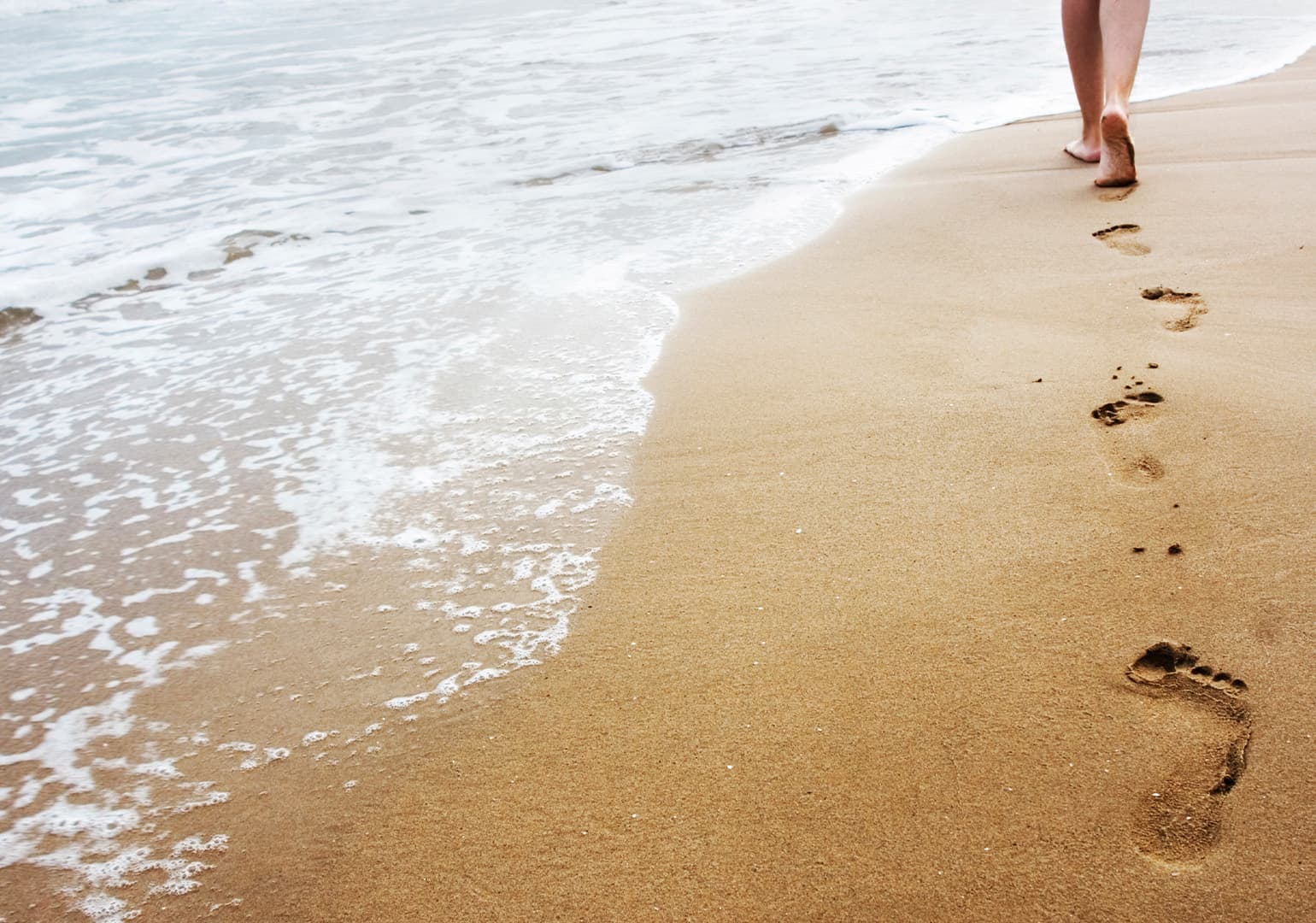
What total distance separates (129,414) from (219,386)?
0.25 meters

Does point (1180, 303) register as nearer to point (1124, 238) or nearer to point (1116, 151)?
point (1124, 238)

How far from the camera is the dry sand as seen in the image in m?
1.14

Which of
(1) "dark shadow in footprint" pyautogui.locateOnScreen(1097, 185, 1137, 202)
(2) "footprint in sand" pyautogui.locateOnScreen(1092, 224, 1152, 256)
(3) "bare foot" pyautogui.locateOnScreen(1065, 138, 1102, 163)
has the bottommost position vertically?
(2) "footprint in sand" pyautogui.locateOnScreen(1092, 224, 1152, 256)

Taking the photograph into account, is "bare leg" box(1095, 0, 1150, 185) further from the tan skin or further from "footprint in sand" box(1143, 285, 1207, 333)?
"footprint in sand" box(1143, 285, 1207, 333)

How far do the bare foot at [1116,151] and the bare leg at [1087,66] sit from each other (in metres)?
0.26

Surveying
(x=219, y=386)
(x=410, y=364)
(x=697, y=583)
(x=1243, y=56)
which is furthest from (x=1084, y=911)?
(x=1243, y=56)

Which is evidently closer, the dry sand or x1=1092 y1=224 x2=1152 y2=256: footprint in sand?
the dry sand

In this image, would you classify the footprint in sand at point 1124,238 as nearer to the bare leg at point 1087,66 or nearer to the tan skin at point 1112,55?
the tan skin at point 1112,55

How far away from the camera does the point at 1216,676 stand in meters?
1.31

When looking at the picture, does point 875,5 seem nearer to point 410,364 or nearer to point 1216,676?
point 410,364

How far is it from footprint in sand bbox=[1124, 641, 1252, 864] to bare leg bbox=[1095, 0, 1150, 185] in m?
2.59

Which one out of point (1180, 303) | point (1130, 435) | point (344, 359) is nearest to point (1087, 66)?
point (1180, 303)

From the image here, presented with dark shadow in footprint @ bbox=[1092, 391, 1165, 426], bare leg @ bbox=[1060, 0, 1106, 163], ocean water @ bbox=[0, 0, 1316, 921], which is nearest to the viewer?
ocean water @ bbox=[0, 0, 1316, 921]

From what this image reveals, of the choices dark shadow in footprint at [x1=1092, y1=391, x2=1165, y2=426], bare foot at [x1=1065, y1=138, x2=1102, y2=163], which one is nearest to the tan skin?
bare foot at [x1=1065, y1=138, x2=1102, y2=163]
